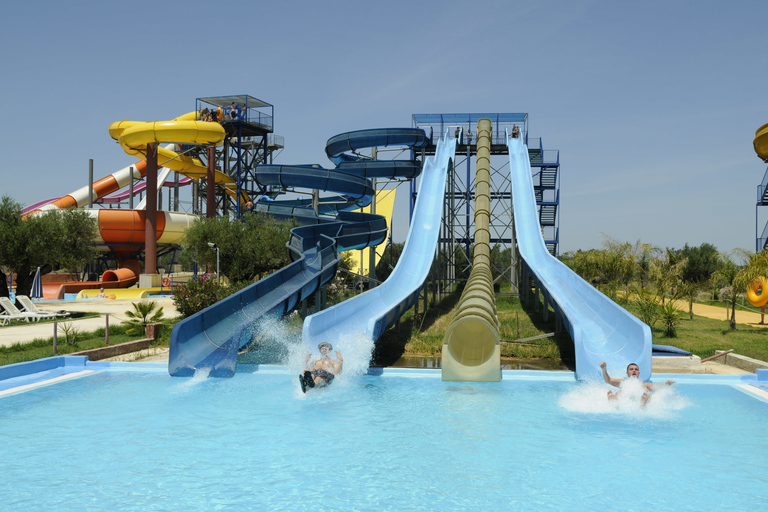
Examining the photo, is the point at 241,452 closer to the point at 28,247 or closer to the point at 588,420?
the point at 588,420

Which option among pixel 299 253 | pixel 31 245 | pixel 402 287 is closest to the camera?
pixel 402 287

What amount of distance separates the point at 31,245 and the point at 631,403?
61.6 ft

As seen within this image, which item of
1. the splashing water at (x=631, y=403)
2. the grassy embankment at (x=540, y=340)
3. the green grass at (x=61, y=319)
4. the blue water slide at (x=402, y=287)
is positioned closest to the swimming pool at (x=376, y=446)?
the splashing water at (x=631, y=403)

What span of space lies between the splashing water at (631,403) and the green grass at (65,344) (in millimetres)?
9140

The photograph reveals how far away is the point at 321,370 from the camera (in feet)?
29.5

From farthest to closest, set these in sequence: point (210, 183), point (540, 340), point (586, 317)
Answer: point (210, 183)
point (540, 340)
point (586, 317)

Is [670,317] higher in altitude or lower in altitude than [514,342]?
higher

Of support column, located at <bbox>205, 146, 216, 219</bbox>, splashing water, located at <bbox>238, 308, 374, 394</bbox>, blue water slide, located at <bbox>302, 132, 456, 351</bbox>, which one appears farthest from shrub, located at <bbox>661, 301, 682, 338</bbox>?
support column, located at <bbox>205, 146, 216, 219</bbox>

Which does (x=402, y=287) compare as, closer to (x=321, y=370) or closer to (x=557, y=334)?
(x=557, y=334)

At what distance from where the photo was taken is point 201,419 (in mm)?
7625

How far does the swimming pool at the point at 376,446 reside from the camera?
17.1ft

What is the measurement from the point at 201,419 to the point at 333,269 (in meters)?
8.29

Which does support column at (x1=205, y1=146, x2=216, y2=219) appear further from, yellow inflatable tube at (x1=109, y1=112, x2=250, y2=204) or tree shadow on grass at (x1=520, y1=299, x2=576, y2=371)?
tree shadow on grass at (x1=520, y1=299, x2=576, y2=371)

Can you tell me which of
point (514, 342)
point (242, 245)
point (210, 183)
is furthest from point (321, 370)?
point (210, 183)
